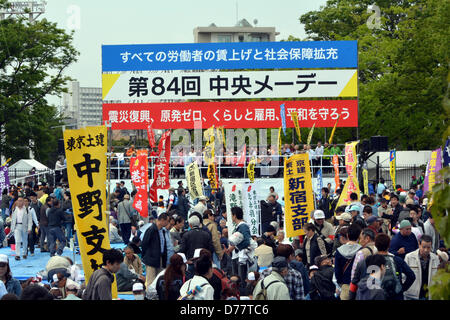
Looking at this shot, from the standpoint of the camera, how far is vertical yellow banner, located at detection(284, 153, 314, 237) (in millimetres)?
11781

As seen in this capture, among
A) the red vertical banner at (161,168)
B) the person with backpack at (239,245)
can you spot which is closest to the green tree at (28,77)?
the red vertical banner at (161,168)

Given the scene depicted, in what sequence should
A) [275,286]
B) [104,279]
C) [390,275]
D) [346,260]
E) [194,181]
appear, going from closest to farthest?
[275,286] → [104,279] → [390,275] → [346,260] → [194,181]

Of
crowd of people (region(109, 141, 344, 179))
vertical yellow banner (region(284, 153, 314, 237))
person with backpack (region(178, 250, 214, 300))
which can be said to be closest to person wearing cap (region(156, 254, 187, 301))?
person with backpack (region(178, 250, 214, 300))

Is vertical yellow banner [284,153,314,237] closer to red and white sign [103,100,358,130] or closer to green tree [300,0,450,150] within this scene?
green tree [300,0,450,150]

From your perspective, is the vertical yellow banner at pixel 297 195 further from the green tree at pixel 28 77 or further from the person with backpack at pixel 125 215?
the green tree at pixel 28 77

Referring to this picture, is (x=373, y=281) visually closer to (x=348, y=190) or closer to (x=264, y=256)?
(x=264, y=256)

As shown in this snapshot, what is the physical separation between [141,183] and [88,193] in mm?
6807

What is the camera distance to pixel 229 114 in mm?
28766

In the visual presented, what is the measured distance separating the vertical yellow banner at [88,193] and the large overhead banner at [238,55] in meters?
19.5

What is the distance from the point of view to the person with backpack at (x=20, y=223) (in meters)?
16.6

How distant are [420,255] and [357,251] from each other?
804 millimetres

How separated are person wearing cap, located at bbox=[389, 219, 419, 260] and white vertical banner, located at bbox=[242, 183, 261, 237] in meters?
4.00

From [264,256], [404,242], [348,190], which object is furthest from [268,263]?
[348,190]

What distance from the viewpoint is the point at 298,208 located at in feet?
39.3
